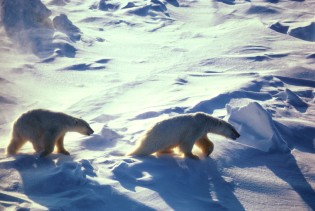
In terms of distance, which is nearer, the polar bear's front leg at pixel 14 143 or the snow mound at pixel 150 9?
the polar bear's front leg at pixel 14 143

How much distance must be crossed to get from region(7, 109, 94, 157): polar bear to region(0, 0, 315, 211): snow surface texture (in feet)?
0.56

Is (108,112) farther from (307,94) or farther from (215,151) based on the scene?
(307,94)

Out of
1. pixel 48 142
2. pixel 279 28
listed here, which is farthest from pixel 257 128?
pixel 279 28

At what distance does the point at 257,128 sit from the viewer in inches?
294

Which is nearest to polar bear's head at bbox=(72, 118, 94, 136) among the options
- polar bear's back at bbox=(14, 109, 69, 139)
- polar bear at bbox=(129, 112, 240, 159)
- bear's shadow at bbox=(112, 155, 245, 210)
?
polar bear's back at bbox=(14, 109, 69, 139)

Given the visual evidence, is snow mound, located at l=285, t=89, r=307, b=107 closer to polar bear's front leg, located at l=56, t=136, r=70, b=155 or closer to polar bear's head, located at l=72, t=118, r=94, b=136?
polar bear's head, located at l=72, t=118, r=94, b=136

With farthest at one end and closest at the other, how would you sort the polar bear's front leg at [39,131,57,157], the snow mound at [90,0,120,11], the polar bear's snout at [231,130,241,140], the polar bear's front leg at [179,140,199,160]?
the snow mound at [90,0,120,11]
the polar bear's snout at [231,130,241,140]
the polar bear's front leg at [179,140,199,160]
the polar bear's front leg at [39,131,57,157]

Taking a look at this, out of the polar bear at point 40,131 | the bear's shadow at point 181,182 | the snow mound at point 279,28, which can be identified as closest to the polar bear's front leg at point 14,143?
the polar bear at point 40,131

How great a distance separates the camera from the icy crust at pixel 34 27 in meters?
13.6

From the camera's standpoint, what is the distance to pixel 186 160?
21.5 feet

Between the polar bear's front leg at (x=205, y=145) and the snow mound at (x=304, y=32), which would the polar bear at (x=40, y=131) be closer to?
the polar bear's front leg at (x=205, y=145)

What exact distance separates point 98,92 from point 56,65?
2.42 metres

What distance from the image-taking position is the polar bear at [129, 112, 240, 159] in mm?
6598

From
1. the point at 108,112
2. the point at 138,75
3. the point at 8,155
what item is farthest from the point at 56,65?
the point at 8,155
